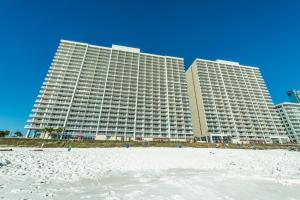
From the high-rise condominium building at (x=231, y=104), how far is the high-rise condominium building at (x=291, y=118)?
2903 cm

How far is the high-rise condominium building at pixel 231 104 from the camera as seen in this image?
358 ft

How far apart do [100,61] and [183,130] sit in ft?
243

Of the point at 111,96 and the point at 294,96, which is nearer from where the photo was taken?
the point at 111,96

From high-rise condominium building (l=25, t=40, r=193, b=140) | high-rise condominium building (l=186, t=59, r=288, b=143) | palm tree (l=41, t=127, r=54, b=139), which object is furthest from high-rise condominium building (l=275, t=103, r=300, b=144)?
palm tree (l=41, t=127, r=54, b=139)

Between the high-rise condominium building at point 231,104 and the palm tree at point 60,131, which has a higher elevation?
the high-rise condominium building at point 231,104

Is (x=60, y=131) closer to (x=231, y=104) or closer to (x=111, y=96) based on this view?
(x=111, y=96)

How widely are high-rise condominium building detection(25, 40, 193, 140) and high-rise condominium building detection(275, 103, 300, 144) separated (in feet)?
316

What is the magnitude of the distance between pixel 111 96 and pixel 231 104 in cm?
8684

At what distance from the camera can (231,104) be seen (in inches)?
4739

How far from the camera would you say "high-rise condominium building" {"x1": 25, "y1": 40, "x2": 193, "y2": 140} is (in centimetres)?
9125

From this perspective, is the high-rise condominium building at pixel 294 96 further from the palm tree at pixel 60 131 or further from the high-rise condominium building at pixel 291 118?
the palm tree at pixel 60 131

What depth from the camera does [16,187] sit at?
23.1 ft

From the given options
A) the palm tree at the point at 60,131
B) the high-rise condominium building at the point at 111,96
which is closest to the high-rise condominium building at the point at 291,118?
the high-rise condominium building at the point at 111,96

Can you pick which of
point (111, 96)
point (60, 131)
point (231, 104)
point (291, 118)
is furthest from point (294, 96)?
point (60, 131)
